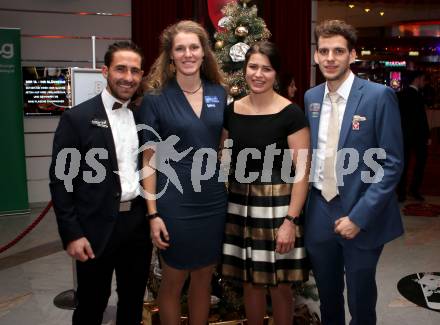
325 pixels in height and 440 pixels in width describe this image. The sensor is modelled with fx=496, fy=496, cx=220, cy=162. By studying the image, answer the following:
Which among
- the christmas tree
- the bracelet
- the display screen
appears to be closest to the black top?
the bracelet

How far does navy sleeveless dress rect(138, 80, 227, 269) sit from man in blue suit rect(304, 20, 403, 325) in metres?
0.47

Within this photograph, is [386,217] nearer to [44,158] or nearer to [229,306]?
[229,306]

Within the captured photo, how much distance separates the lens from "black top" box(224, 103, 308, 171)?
2.29 meters

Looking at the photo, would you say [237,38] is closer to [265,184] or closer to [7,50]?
[265,184]

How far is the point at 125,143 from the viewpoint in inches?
87.9

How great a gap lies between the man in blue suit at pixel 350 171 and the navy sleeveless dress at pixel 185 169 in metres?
0.47

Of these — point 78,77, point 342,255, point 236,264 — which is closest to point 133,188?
point 236,264

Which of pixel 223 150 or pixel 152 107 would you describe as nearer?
pixel 152 107

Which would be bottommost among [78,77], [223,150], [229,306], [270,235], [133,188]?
[229,306]

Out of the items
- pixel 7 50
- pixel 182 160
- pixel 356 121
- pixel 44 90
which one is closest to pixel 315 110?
pixel 356 121

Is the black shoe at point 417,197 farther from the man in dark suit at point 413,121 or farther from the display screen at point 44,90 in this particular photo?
the display screen at point 44,90

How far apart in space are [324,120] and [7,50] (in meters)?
4.46

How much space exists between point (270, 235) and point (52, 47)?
490 centimetres

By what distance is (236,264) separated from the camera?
2420mm
